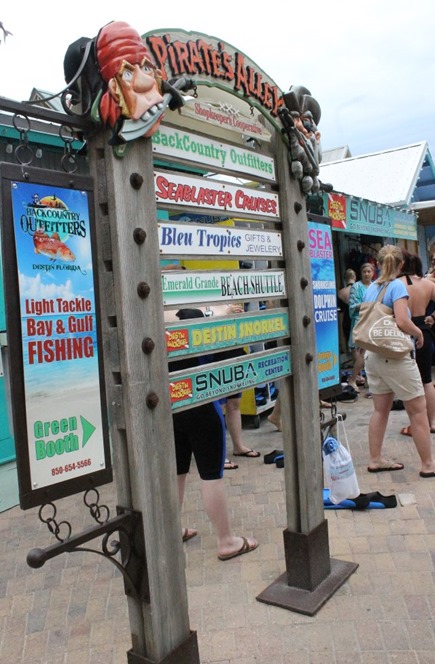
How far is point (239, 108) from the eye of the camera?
3.04 metres

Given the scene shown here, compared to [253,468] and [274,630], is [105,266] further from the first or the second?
[253,468]

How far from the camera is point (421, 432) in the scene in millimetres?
4938

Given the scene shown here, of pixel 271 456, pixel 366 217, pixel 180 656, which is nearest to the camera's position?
pixel 180 656

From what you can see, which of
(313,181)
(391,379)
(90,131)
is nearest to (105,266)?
(90,131)

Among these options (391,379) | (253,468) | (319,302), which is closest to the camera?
(319,302)

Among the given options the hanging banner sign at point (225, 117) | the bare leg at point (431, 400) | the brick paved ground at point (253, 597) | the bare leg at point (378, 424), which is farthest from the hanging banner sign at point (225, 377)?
the bare leg at point (431, 400)

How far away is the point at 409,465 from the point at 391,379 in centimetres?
88

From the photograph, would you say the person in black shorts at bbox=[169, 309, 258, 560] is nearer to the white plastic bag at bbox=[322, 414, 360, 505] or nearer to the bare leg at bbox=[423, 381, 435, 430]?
the white plastic bag at bbox=[322, 414, 360, 505]

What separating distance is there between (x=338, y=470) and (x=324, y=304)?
1.09m

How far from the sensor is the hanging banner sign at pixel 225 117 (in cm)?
271

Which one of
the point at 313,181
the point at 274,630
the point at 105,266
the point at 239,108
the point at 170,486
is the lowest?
the point at 274,630

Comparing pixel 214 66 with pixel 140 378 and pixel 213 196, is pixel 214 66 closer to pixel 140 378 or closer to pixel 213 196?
pixel 213 196

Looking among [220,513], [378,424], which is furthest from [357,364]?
[220,513]

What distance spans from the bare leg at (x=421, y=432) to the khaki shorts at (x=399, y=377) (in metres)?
0.08
